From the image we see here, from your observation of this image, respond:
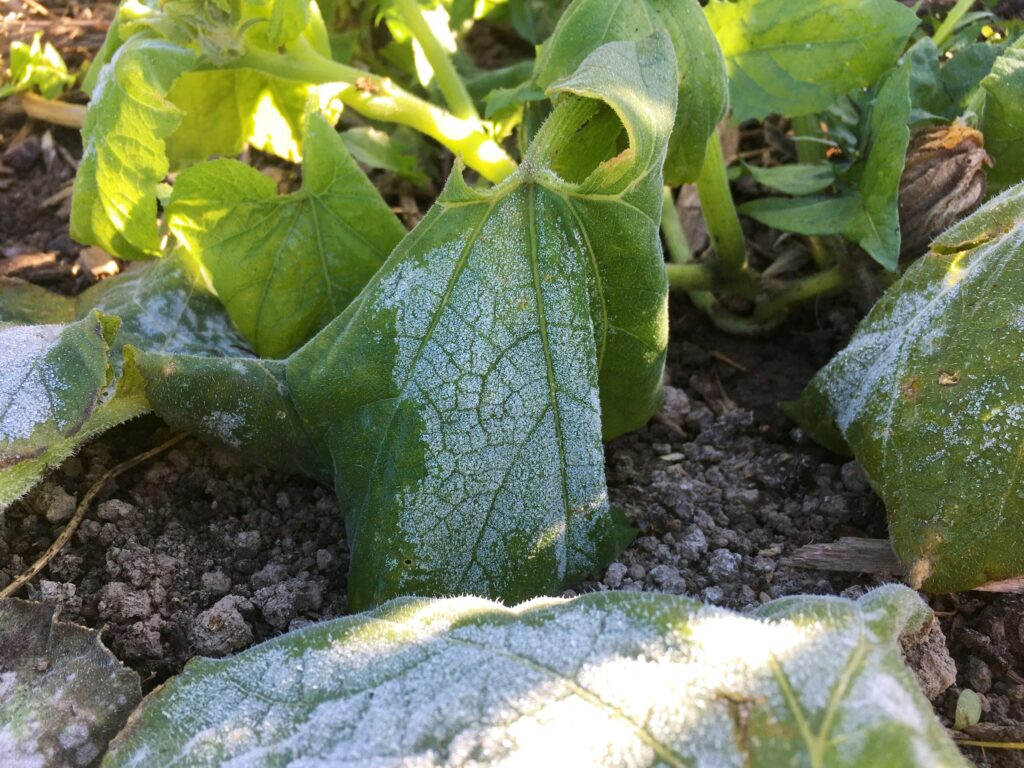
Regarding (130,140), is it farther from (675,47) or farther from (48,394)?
(675,47)

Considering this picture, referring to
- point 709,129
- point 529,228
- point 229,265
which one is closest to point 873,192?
point 709,129

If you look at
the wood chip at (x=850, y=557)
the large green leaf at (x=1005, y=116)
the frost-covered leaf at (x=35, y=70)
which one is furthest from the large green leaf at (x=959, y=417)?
the frost-covered leaf at (x=35, y=70)

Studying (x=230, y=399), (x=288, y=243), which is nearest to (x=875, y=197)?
(x=288, y=243)

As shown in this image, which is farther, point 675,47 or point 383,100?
point 383,100

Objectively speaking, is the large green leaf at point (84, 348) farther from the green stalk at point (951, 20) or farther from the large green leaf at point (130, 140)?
the green stalk at point (951, 20)

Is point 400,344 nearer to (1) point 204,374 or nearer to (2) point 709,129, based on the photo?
(1) point 204,374

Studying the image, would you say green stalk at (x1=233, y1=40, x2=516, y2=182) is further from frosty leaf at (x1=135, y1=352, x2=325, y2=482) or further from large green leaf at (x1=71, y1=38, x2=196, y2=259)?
frosty leaf at (x1=135, y1=352, x2=325, y2=482)
